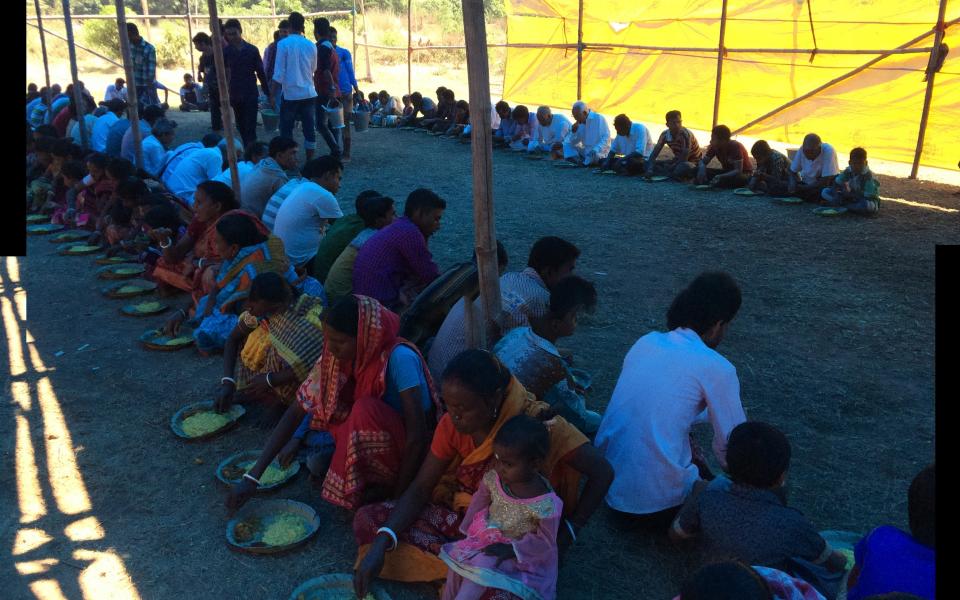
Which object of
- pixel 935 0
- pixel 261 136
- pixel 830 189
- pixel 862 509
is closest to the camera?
pixel 862 509

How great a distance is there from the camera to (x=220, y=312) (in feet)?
14.4

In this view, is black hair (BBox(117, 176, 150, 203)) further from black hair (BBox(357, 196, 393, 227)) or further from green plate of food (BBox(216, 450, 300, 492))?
green plate of food (BBox(216, 450, 300, 492))

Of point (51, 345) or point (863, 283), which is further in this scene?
point (863, 283)

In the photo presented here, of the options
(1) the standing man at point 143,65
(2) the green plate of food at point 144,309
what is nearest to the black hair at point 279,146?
(2) the green plate of food at point 144,309

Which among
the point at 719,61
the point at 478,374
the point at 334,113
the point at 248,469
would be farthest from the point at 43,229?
the point at 719,61

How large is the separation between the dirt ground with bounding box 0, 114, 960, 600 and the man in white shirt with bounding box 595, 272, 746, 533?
222mm

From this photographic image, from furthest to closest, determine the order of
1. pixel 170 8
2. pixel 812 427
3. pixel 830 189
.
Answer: pixel 170 8 → pixel 830 189 → pixel 812 427

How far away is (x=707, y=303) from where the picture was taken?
2.71 meters

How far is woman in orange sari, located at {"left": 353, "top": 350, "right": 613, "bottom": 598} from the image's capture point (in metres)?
2.37

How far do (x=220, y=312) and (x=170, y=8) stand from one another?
38886mm

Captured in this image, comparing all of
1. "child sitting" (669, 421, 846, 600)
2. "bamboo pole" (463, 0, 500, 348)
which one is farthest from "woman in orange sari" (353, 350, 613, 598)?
"bamboo pole" (463, 0, 500, 348)

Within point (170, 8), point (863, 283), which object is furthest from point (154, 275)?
point (170, 8)

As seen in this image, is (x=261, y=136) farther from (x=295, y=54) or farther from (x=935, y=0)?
(x=935, y=0)

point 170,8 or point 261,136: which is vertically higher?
point 170,8
